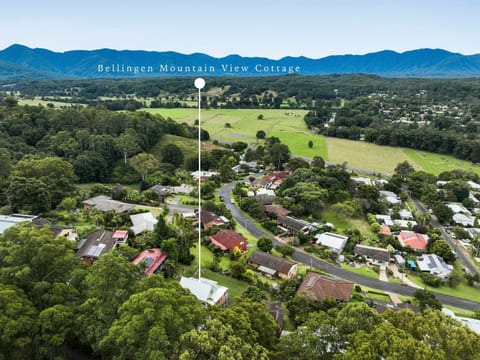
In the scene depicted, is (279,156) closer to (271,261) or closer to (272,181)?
(272,181)

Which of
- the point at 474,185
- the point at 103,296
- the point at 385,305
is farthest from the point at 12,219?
the point at 474,185

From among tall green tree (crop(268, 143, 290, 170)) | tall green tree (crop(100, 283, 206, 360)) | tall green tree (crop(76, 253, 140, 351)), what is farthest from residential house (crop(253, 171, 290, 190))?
tall green tree (crop(100, 283, 206, 360))

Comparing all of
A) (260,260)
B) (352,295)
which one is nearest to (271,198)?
(260,260)

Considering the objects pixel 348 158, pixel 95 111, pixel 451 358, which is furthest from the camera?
pixel 348 158

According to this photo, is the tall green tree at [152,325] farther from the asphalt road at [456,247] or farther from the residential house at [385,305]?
the asphalt road at [456,247]

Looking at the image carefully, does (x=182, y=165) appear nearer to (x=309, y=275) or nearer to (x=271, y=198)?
(x=271, y=198)

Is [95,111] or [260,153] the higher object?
[95,111]

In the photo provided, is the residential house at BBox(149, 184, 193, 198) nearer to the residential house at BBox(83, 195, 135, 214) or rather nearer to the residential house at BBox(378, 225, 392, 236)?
the residential house at BBox(83, 195, 135, 214)
